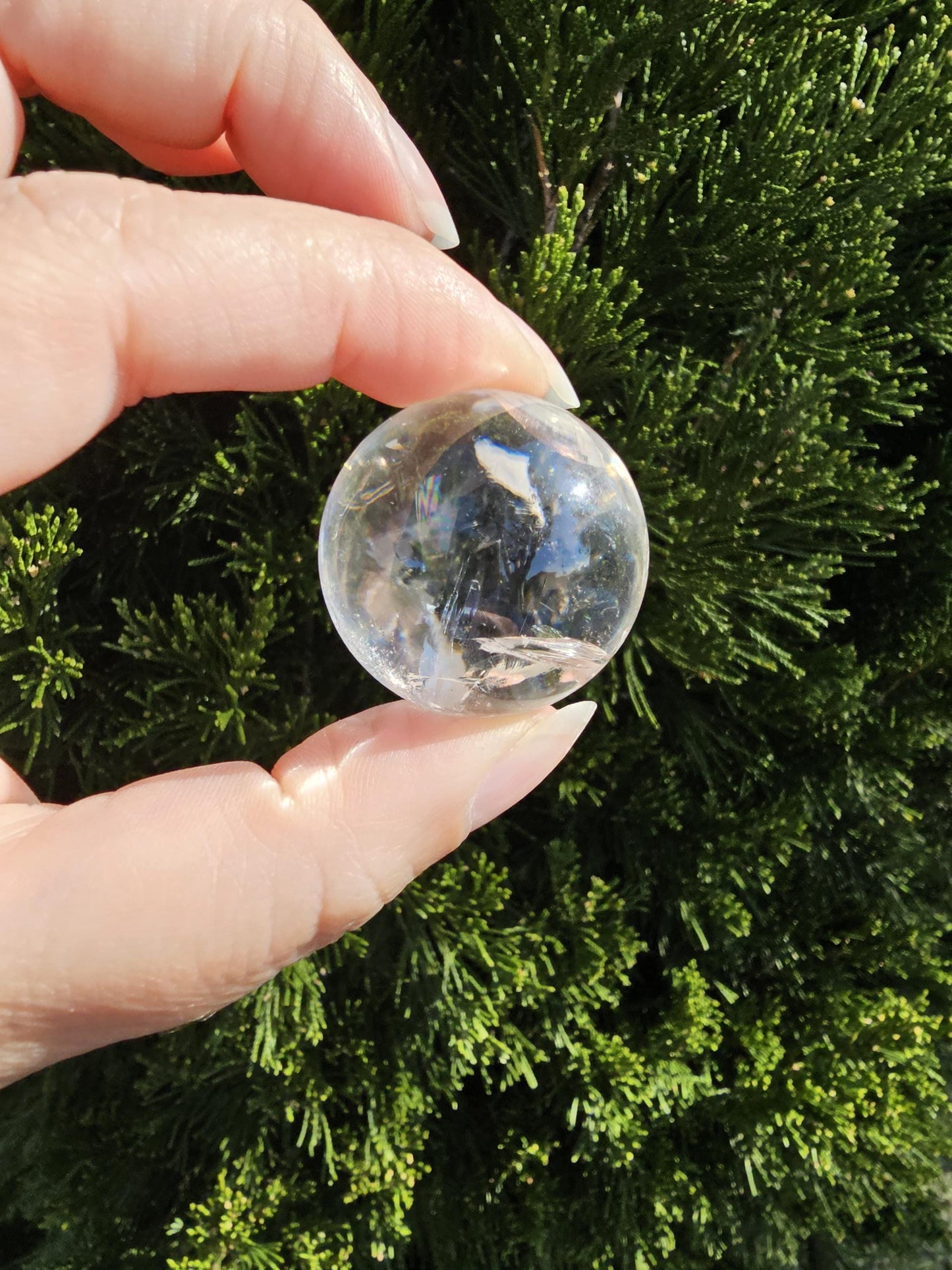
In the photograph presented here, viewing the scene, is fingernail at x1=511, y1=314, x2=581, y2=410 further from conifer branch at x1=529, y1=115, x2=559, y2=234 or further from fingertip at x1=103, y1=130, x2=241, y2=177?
fingertip at x1=103, y1=130, x2=241, y2=177

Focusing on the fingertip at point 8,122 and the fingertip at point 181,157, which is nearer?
the fingertip at point 8,122

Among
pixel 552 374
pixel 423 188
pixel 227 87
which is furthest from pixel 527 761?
pixel 227 87

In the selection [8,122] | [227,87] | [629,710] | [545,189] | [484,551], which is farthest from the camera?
[629,710]

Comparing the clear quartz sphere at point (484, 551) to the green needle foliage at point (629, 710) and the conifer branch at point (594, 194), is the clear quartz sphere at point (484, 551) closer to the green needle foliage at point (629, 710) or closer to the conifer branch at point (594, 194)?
the green needle foliage at point (629, 710)

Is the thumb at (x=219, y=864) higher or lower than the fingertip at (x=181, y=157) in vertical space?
lower

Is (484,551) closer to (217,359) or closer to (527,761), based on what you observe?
(527,761)

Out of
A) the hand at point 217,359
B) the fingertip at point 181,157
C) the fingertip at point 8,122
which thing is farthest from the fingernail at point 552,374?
the fingertip at point 8,122

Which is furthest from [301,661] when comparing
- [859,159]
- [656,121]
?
[859,159]
